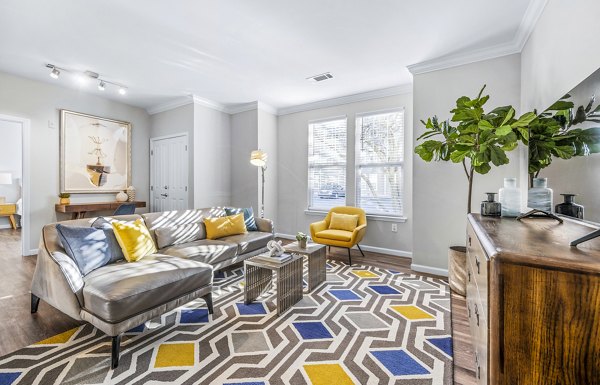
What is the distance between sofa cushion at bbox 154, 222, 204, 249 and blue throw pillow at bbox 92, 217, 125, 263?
510mm

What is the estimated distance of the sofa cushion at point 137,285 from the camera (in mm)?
1791

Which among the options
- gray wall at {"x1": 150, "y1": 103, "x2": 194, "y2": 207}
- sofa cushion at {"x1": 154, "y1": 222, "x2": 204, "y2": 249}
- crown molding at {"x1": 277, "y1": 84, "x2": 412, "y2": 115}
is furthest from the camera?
gray wall at {"x1": 150, "y1": 103, "x2": 194, "y2": 207}

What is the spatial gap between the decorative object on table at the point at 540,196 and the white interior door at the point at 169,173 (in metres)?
4.94

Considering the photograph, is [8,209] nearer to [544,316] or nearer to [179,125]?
[179,125]

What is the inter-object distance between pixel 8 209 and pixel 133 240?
22.7ft

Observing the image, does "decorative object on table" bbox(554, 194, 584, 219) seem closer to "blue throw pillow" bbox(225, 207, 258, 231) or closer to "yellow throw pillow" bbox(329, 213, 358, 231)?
"yellow throw pillow" bbox(329, 213, 358, 231)

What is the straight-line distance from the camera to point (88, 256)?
2.25 m

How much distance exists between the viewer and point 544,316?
0.80 metres

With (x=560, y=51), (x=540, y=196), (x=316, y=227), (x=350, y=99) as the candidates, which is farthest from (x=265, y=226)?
(x=560, y=51)

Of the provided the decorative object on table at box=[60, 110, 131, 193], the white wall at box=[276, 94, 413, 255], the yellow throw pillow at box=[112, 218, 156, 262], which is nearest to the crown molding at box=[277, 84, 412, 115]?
the white wall at box=[276, 94, 413, 255]

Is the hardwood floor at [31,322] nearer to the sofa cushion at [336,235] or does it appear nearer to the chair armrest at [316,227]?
the sofa cushion at [336,235]

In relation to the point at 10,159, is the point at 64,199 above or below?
below

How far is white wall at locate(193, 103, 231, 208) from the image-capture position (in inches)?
200

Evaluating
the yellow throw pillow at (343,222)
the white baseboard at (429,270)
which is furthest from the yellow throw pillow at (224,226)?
the white baseboard at (429,270)
